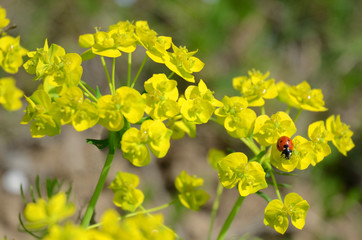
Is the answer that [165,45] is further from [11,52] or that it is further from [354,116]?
[354,116]

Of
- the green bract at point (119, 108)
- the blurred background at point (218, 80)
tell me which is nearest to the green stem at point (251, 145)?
the green bract at point (119, 108)

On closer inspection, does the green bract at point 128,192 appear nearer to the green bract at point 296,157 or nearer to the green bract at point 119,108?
the green bract at point 119,108

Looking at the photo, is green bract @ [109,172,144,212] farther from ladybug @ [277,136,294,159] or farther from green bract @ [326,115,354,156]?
green bract @ [326,115,354,156]

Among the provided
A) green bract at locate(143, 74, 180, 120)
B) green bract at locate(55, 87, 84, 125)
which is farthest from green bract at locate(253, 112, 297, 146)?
green bract at locate(55, 87, 84, 125)

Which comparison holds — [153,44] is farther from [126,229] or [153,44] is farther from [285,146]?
[126,229]

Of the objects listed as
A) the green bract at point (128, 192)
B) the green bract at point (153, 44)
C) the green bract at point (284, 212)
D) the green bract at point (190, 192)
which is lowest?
the green bract at point (190, 192)

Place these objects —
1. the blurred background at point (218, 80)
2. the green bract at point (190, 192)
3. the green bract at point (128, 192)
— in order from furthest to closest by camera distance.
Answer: the blurred background at point (218, 80), the green bract at point (190, 192), the green bract at point (128, 192)
